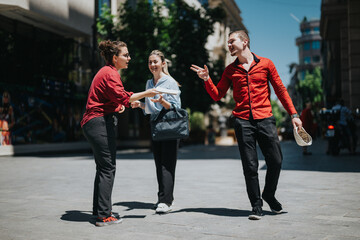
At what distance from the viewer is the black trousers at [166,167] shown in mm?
5590

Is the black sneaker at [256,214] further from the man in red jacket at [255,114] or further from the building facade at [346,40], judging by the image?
the building facade at [346,40]

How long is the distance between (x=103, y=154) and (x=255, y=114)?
163cm

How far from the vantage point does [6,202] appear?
20.8 feet

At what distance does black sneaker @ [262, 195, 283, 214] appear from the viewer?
203 inches

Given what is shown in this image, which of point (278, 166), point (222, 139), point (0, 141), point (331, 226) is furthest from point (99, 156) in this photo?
point (222, 139)

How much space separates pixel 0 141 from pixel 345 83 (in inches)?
663

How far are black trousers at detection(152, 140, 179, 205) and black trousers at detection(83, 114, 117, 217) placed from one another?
2.80ft

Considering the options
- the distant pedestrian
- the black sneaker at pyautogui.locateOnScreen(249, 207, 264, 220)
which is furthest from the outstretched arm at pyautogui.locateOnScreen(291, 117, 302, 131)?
the distant pedestrian

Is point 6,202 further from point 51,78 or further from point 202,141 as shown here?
point 202,141

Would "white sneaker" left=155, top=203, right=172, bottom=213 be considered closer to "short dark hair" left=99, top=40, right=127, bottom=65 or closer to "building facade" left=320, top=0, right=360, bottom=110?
"short dark hair" left=99, top=40, right=127, bottom=65

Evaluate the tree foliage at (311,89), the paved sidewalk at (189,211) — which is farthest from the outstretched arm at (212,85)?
the tree foliage at (311,89)

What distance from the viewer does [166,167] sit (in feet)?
18.6

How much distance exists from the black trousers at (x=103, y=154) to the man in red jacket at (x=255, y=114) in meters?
1.19

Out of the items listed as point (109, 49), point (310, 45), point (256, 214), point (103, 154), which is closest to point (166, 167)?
point (103, 154)
